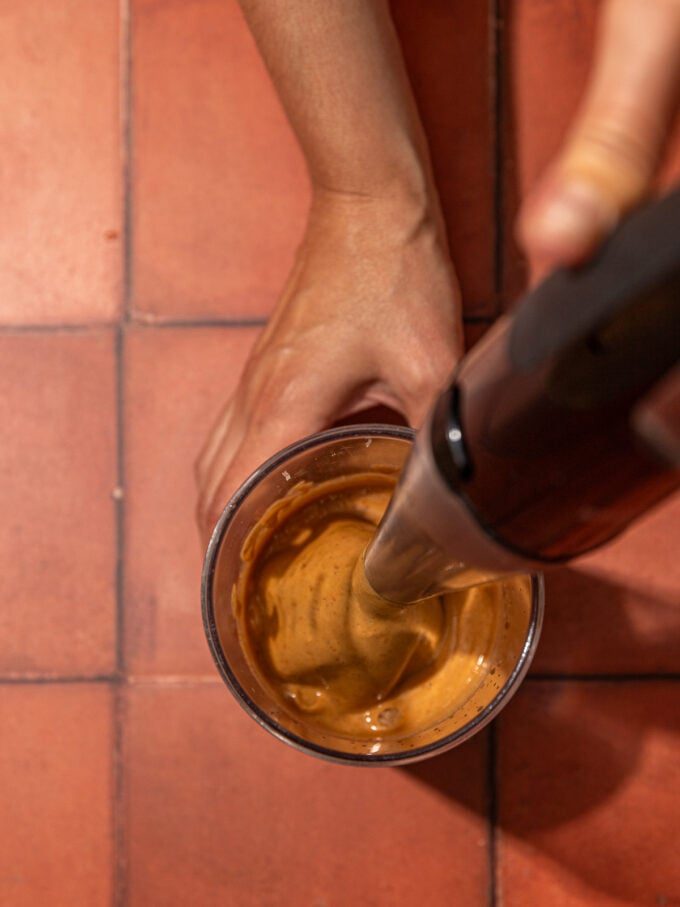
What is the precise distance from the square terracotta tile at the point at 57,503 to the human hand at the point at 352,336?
0.35 feet

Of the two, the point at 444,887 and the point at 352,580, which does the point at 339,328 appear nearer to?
the point at 352,580

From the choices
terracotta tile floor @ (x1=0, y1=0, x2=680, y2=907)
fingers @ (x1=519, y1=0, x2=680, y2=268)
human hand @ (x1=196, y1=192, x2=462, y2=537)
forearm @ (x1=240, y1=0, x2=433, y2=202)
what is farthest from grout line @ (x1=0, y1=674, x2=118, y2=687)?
fingers @ (x1=519, y1=0, x2=680, y2=268)

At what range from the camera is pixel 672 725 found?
0.62m

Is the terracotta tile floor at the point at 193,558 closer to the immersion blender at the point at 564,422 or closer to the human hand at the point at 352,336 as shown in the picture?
the human hand at the point at 352,336

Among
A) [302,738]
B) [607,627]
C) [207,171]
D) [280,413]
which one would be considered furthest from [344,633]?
[207,171]

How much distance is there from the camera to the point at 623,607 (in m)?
0.62

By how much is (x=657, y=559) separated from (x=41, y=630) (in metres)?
0.43

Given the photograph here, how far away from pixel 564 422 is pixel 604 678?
18.1 inches

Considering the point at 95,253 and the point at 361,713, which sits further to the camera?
the point at 95,253

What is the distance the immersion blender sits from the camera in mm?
183

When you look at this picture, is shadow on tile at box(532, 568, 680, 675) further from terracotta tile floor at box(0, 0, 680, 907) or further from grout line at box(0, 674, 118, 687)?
grout line at box(0, 674, 118, 687)

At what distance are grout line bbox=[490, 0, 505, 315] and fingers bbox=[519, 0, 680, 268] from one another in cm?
43

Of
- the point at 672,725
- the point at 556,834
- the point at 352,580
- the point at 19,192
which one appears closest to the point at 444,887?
the point at 556,834

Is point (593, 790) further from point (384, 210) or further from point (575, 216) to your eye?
point (575, 216)
